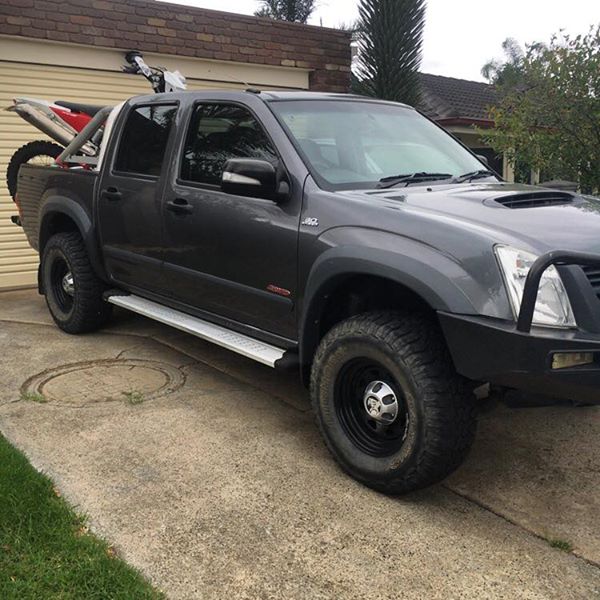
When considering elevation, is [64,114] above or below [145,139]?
above

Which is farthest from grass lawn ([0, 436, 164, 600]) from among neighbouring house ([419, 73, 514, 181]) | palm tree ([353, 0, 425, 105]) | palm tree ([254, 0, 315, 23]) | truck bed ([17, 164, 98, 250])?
palm tree ([254, 0, 315, 23])

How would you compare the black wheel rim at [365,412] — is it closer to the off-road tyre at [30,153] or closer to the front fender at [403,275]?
the front fender at [403,275]

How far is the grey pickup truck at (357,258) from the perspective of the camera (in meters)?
2.72

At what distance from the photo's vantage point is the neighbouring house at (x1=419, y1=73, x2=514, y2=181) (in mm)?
16500

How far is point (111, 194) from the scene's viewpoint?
16.8 feet

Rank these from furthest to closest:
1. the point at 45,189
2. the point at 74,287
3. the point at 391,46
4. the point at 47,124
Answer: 1. the point at 391,46
2. the point at 47,124
3. the point at 45,189
4. the point at 74,287

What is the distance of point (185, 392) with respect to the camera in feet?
15.0

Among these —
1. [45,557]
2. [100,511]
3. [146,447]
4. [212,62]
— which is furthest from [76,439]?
[212,62]

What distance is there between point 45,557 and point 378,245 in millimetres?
1939

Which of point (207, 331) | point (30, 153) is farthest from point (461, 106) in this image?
point (207, 331)

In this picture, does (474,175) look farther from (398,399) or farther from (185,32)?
(185,32)

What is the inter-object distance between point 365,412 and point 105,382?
2197 mm

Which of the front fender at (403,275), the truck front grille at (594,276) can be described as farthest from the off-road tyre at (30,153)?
the truck front grille at (594,276)

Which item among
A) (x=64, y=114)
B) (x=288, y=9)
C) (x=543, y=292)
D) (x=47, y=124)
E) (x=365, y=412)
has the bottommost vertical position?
(x=365, y=412)
